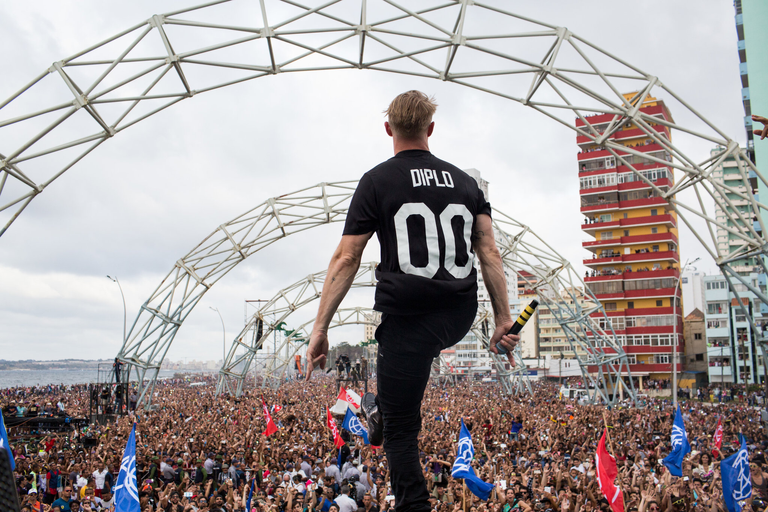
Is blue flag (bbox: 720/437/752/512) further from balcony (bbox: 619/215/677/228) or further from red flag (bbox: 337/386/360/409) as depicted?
balcony (bbox: 619/215/677/228)

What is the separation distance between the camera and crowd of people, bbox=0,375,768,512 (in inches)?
326

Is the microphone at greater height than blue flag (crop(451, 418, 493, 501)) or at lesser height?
greater

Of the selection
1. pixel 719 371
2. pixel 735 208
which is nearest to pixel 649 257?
pixel 719 371

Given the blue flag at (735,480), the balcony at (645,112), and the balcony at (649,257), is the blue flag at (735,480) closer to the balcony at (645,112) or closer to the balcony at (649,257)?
the balcony at (645,112)

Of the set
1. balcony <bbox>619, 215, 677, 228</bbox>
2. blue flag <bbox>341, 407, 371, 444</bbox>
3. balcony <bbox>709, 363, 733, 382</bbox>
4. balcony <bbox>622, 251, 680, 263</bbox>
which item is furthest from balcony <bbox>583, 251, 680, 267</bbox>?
blue flag <bbox>341, 407, 371, 444</bbox>

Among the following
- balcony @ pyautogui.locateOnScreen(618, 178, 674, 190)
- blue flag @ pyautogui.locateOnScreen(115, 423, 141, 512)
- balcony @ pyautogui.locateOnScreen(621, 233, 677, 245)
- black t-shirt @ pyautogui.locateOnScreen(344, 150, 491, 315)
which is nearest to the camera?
black t-shirt @ pyautogui.locateOnScreen(344, 150, 491, 315)

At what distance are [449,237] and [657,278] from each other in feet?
188

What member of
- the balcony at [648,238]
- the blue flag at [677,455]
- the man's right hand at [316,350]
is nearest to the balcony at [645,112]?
the balcony at [648,238]

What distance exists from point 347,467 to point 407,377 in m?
9.71

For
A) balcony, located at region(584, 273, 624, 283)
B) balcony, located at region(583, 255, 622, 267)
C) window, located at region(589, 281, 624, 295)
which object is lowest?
window, located at region(589, 281, 624, 295)

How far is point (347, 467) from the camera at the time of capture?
11.3m

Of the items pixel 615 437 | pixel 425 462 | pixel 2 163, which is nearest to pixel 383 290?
pixel 2 163

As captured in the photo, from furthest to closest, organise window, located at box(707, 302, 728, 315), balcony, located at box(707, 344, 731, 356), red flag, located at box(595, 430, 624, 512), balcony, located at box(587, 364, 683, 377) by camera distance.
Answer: window, located at box(707, 302, 728, 315) < balcony, located at box(707, 344, 731, 356) < balcony, located at box(587, 364, 683, 377) < red flag, located at box(595, 430, 624, 512)

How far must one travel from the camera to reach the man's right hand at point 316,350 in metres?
2.25
